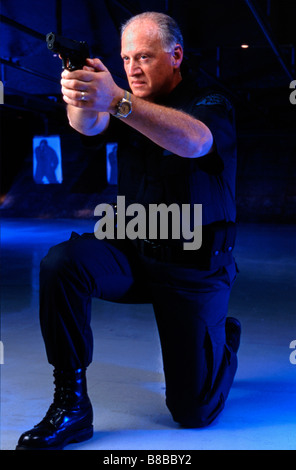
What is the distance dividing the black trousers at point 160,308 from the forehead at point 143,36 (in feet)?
1.86

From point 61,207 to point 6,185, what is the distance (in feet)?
8.08

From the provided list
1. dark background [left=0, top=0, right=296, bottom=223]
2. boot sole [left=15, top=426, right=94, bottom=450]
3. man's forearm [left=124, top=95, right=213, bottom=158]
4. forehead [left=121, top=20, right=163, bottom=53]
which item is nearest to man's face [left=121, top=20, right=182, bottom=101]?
forehead [left=121, top=20, right=163, bottom=53]

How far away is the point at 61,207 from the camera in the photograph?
42.8 feet

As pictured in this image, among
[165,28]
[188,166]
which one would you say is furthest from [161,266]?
[165,28]

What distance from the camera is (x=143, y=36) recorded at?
61.5 inches

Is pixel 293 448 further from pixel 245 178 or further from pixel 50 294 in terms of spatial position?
pixel 245 178

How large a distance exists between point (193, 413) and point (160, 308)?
0.31 m

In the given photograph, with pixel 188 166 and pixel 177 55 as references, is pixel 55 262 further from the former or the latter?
pixel 177 55

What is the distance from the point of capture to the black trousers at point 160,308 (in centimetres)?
153

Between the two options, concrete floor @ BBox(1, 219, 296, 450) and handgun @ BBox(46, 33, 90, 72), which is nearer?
handgun @ BBox(46, 33, 90, 72)

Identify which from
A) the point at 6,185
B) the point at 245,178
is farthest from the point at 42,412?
the point at 6,185

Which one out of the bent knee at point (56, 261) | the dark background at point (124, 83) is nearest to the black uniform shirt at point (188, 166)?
the bent knee at point (56, 261)

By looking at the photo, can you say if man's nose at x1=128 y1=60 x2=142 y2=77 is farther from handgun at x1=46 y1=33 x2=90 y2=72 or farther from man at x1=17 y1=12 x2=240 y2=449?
handgun at x1=46 y1=33 x2=90 y2=72

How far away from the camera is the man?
1.53 meters
